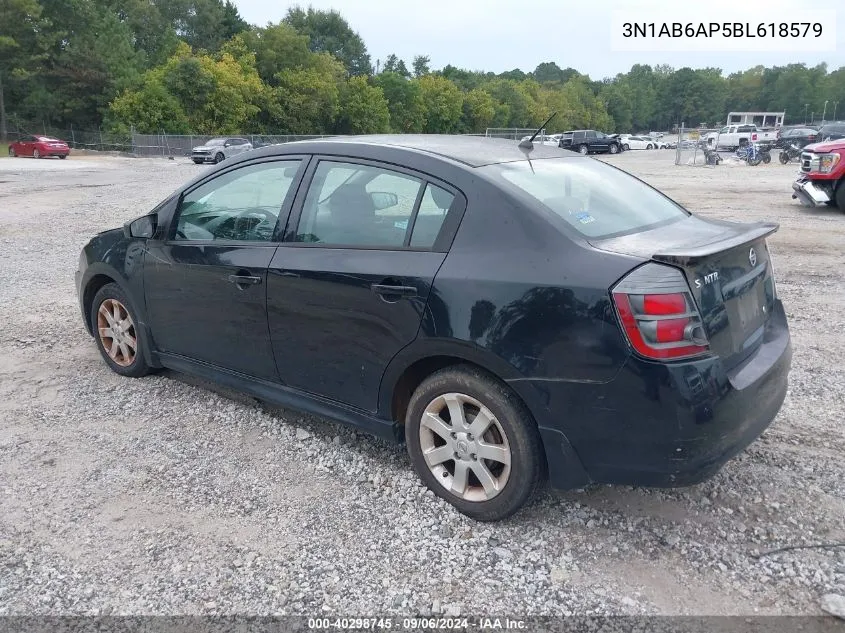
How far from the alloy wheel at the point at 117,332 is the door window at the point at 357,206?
183cm

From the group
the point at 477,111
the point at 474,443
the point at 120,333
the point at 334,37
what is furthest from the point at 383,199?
the point at 334,37

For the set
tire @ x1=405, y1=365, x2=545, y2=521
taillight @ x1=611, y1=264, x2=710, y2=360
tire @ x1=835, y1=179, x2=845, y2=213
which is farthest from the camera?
tire @ x1=835, y1=179, x2=845, y2=213

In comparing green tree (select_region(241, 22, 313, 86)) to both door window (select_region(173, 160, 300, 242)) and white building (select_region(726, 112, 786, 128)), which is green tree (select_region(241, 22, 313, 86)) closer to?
white building (select_region(726, 112, 786, 128))

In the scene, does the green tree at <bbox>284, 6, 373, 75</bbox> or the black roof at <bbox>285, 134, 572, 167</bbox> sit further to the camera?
the green tree at <bbox>284, 6, 373, 75</bbox>

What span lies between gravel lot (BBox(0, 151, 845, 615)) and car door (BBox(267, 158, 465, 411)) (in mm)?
549

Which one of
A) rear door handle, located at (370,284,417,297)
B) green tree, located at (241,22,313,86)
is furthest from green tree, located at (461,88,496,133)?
rear door handle, located at (370,284,417,297)

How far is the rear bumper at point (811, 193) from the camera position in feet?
40.6

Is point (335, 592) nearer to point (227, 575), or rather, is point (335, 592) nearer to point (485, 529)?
point (227, 575)

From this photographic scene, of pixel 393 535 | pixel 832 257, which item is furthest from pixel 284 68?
pixel 393 535

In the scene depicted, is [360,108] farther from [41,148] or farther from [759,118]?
[759,118]

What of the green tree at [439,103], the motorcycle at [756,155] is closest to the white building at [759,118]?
the green tree at [439,103]

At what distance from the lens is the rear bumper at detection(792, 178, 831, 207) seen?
1238cm

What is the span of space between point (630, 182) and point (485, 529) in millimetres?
2020

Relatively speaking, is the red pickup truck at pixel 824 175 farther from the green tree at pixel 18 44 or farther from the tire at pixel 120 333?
the green tree at pixel 18 44
